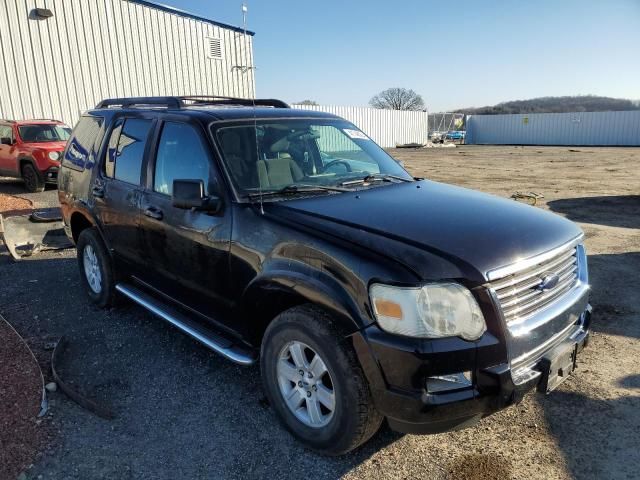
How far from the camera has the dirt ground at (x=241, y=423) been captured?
2.69m

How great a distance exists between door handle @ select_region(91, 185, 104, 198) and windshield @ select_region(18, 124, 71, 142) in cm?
1029

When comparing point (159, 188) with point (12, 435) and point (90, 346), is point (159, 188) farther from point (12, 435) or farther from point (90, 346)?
point (12, 435)

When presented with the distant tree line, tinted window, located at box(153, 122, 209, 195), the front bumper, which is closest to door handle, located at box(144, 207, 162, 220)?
tinted window, located at box(153, 122, 209, 195)

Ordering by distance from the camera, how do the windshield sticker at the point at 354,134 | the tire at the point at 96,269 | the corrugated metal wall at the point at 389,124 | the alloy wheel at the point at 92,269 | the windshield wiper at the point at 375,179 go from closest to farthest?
the windshield wiper at the point at 375,179
the windshield sticker at the point at 354,134
the tire at the point at 96,269
the alloy wheel at the point at 92,269
the corrugated metal wall at the point at 389,124

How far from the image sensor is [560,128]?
134 ft

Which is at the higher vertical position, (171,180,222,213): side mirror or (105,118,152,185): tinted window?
(105,118,152,185): tinted window

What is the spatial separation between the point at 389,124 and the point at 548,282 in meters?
34.5

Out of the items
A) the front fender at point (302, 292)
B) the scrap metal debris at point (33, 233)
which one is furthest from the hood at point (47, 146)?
the front fender at point (302, 292)

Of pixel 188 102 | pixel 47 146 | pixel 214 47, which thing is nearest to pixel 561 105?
pixel 214 47

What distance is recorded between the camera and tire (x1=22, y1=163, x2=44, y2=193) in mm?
12680

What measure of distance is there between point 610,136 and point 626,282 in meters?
40.5

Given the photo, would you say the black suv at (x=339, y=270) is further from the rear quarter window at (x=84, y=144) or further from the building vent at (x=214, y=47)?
the building vent at (x=214, y=47)

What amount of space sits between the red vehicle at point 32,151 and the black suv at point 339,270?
986cm

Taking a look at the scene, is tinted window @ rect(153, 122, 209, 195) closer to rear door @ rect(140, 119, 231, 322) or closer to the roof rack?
rear door @ rect(140, 119, 231, 322)
